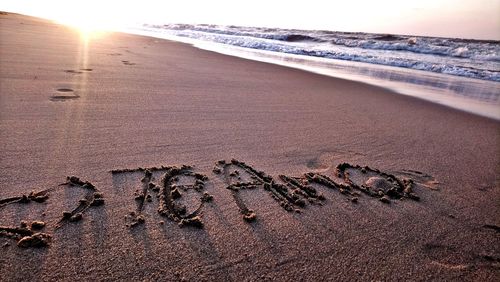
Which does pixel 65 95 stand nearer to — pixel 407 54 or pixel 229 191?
pixel 229 191

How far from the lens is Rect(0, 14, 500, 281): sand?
164cm

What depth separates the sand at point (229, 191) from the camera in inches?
64.7

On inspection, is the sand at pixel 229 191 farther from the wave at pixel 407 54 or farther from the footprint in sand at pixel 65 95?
the wave at pixel 407 54

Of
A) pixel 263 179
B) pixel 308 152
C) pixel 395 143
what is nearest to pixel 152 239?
pixel 263 179

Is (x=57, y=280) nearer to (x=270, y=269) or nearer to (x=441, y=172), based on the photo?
(x=270, y=269)

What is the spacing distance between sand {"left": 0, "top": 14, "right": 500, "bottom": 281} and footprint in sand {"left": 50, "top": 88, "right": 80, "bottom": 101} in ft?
0.07

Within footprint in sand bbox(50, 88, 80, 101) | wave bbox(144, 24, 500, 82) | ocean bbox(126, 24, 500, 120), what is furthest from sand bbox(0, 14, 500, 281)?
wave bbox(144, 24, 500, 82)

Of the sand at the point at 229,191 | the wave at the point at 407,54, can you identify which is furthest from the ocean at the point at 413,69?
the sand at the point at 229,191

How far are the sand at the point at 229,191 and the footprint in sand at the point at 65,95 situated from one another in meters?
0.02

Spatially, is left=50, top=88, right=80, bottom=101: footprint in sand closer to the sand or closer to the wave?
the sand

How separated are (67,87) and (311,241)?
354cm

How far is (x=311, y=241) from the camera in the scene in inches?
73.0

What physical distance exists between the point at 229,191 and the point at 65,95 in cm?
255

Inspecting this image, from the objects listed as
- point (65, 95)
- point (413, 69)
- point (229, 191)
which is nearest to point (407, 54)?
point (413, 69)
